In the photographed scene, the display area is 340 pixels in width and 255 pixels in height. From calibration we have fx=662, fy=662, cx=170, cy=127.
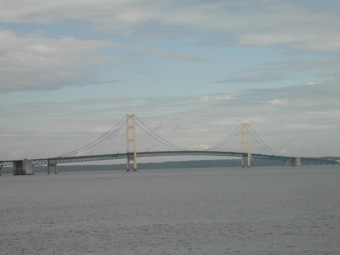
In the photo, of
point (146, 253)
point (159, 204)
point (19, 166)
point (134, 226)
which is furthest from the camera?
point (19, 166)

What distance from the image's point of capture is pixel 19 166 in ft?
581

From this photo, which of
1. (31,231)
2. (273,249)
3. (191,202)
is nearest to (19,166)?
(191,202)

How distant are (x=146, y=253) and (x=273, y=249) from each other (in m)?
5.21

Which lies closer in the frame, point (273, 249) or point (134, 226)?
point (273, 249)

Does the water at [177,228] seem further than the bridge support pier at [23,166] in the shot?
No

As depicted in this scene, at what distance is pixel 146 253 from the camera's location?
2711cm

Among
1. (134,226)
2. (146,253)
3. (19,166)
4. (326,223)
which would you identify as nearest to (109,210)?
(134,226)

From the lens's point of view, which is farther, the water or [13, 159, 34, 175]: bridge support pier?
[13, 159, 34, 175]: bridge support pier

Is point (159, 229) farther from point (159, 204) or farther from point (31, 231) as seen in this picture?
point (159, 204)

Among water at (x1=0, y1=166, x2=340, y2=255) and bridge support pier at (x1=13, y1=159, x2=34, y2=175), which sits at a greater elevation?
bridge support pier at (x1=13, y1=159, x2=34, y2=175)

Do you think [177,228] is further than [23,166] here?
No

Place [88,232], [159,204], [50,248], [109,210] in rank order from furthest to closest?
1. [159,204]
2. [109,210]
3. [88,232]
4. [50,248]

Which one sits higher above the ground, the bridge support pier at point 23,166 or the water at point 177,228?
the bridge support pier at point 23,166

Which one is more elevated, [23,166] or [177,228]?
[23,166]
